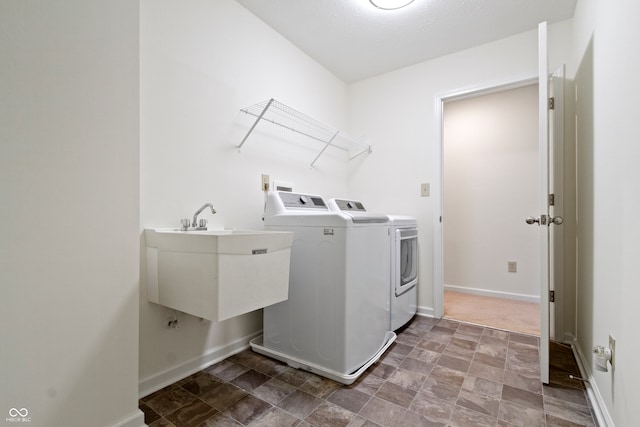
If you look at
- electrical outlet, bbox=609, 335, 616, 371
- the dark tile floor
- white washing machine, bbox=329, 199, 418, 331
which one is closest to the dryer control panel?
white washing machine, bbox=329, 199, 418, 331

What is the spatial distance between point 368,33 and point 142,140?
5.86 ft

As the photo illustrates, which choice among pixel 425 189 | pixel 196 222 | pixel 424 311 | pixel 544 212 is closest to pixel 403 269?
pixel 424 311

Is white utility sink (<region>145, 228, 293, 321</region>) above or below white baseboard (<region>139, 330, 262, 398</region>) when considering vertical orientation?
above

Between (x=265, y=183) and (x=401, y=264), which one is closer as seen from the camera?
(x=265, y=183)

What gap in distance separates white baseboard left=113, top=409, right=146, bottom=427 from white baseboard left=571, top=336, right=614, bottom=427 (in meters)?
1.79

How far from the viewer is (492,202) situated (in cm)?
325

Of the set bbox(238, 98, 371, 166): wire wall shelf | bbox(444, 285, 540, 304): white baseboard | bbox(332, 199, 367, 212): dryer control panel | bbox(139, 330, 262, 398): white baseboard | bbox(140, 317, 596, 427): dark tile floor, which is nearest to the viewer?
bbox(140, 317, 596, 427): dark tile floor

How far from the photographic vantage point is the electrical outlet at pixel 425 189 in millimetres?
2566

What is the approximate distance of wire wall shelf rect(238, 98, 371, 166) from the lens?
1942 mm

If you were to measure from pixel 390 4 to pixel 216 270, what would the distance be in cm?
191

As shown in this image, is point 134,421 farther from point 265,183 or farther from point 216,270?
point 265,183

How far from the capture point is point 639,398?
859 millimetres

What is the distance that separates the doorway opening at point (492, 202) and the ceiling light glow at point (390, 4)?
4.23ft

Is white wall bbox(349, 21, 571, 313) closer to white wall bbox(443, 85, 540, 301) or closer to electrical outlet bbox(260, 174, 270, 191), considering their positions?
white wall bbox(443, 85, 540, 301)
